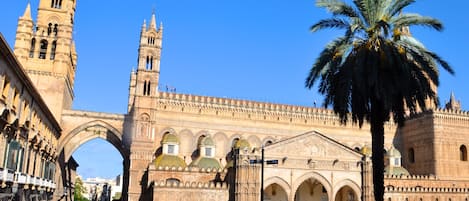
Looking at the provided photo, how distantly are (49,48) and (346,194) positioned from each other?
31538mm

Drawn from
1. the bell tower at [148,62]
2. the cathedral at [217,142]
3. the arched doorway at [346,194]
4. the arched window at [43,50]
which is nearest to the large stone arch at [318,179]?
the cathedral at [217,142]

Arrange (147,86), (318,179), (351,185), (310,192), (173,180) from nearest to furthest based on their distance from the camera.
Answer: (173,180)
(318,179)
(351,185)
(147,86)
(310,192)

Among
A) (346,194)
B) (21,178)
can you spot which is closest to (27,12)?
(21,178)

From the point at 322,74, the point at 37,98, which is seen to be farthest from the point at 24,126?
the point at 322,74

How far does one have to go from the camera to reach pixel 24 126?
20.3 metres

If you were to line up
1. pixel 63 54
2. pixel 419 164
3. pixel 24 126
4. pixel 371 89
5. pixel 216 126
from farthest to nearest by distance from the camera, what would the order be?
pixel 419 164
pixel 216 126
pixel 63 54
pixel 24 126
pixel 371 89

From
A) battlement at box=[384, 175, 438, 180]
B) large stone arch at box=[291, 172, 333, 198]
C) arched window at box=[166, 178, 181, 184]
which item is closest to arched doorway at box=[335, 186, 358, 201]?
large stone arch at box=[291, 172, 333, 198]

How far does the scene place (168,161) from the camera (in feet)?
136

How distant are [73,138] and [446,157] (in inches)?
1544

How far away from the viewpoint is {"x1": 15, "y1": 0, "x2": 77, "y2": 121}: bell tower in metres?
42.3

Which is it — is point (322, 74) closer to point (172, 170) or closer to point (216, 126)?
point (172, 170)

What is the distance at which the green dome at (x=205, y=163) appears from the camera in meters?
42.3

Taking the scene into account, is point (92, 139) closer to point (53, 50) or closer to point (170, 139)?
point (170, 139)

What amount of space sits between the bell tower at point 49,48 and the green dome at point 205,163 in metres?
13.5
